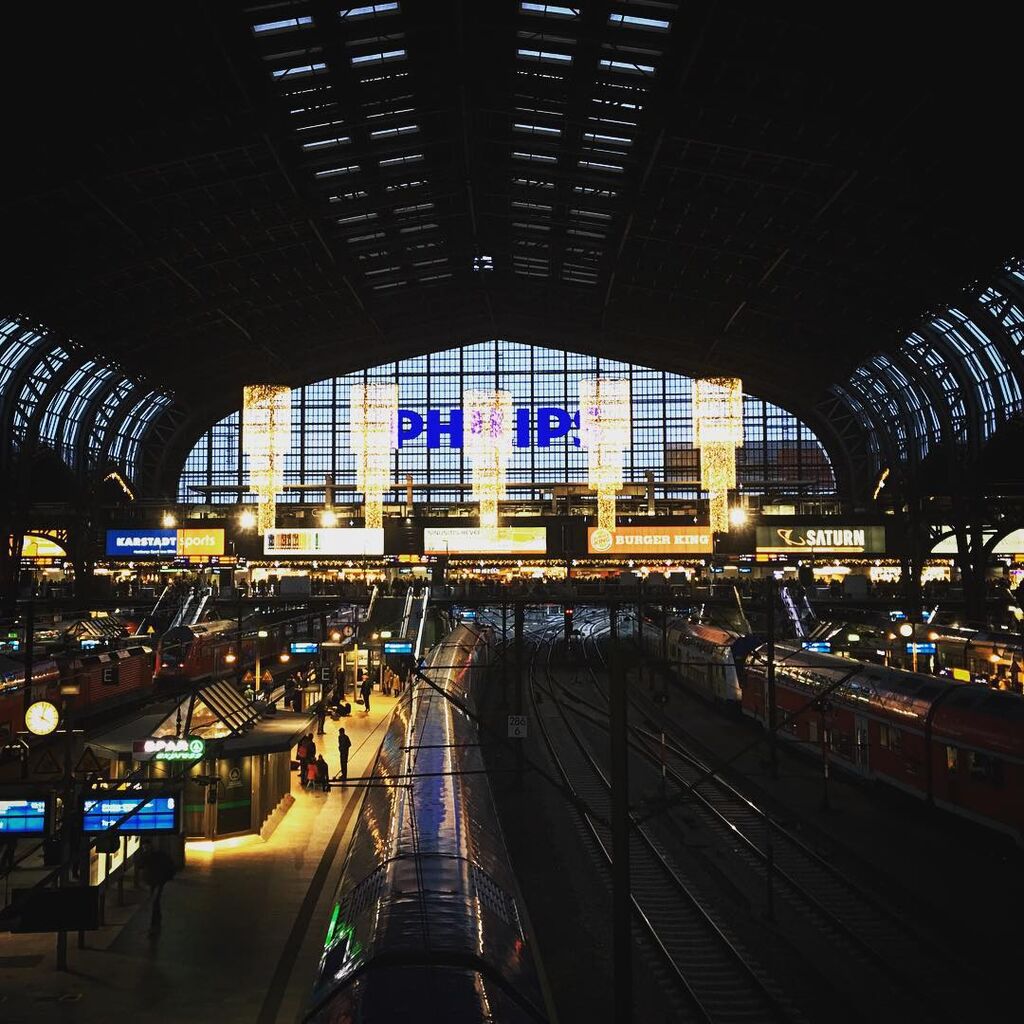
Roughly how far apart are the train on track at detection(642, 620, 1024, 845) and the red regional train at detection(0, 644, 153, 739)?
665 inches

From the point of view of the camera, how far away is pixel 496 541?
4003 cm

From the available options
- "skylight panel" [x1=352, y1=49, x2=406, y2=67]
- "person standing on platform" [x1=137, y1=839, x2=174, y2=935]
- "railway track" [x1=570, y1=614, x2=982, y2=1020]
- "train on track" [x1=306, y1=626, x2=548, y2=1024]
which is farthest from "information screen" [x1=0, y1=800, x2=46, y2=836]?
"skylight panel" [x1=352, y1=49, x2=406, y2=67]

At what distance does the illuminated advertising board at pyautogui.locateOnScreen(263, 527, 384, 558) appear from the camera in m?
40.5

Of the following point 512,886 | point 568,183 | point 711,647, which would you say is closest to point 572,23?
point 568,183

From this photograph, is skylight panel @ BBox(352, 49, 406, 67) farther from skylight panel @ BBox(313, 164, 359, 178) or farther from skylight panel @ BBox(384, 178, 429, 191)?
skylight panel @ BBox(384, 178, 429, 191)

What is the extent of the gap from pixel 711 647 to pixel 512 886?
2611cm

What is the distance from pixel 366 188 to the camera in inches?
1398

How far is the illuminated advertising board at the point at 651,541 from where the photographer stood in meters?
39.1

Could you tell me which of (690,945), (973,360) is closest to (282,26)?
(690,945)

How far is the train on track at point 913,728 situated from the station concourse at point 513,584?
97mm

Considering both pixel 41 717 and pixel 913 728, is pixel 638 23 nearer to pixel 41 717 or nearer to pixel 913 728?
pixel 913 728

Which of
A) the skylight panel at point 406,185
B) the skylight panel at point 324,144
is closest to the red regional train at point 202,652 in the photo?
the skylight panel at point 324,144

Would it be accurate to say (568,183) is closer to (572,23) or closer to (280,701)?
(572,23)

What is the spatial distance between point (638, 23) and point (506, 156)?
10.6 m
